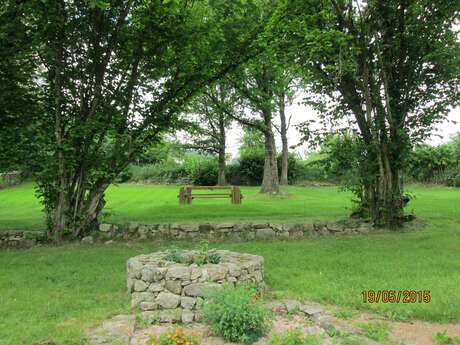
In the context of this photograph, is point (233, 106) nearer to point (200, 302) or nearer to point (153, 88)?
point (153, 88)

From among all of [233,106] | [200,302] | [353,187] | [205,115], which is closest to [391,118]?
[353,187]

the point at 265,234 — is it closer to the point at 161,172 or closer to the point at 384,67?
the point at 384,67

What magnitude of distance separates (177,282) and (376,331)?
244cm

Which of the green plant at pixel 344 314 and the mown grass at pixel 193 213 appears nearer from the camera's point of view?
the green plant at pixel 344 314

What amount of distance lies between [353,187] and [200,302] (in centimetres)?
806

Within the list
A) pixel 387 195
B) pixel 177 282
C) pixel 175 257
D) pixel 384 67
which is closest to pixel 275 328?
pixel 177 282

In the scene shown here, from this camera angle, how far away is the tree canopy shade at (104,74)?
32.0 feet

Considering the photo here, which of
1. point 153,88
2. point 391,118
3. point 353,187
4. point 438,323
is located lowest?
point 438,323

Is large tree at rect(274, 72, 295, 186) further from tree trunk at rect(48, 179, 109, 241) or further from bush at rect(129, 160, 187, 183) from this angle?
tree trunk at rect(48, 179, 109, 241)

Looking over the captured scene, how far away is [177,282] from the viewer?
17.4ft

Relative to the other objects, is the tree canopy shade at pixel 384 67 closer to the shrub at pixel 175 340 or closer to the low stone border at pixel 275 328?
the low stone border at pixel 275 328

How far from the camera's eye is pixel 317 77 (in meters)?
11.9

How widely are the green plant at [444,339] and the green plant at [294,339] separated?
1.15 meters

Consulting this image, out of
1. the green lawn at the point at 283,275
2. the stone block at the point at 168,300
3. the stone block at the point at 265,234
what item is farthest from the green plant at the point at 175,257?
the stone block at the point at 265,234
